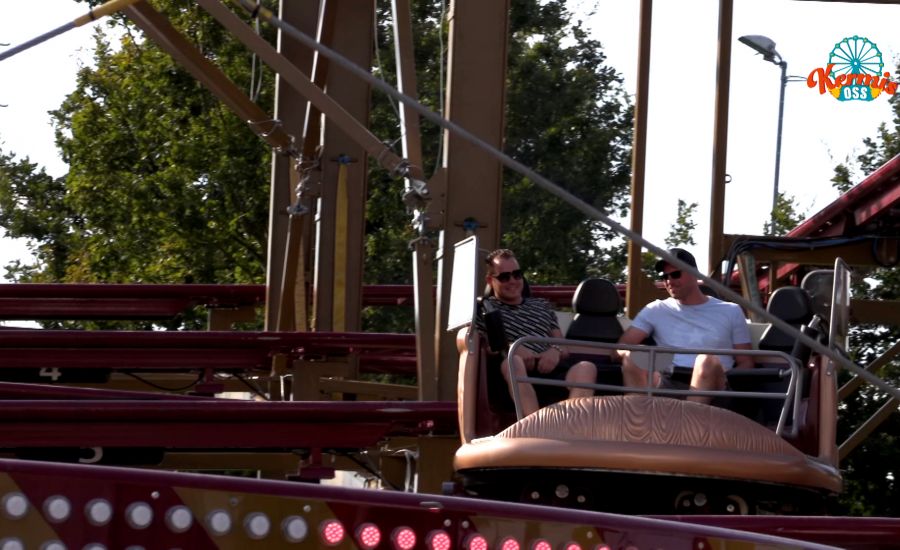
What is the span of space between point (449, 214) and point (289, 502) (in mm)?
8460

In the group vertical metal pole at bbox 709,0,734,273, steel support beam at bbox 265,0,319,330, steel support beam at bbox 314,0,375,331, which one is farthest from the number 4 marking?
vertical metal pole at bbox 709,0,734,273

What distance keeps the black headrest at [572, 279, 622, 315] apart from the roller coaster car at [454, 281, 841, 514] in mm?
1179

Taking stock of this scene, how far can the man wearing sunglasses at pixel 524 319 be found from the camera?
10227 millimetres

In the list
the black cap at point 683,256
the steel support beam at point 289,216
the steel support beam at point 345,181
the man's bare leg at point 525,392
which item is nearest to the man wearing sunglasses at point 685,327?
the black cap at point 683,256

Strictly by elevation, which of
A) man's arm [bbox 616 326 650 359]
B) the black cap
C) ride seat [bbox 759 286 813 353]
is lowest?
man's arm [bbox 616 326 650 359]

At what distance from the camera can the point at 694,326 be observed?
34.2 ft

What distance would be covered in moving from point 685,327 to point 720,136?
7.68 feet

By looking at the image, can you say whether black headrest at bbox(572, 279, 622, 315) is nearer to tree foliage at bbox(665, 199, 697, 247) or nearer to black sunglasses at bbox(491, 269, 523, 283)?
black sunglasses at bbox(491, 269, 523, 283)

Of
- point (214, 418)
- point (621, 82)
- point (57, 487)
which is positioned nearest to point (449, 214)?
point (214, 418)

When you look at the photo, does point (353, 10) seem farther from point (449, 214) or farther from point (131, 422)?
point (131, 422)

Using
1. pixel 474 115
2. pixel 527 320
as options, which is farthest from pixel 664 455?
pixel 474 115

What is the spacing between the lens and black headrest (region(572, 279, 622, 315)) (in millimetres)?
10688

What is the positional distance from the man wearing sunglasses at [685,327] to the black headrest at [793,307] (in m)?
0.26

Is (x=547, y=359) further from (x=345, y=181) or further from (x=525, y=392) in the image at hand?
(x=345, y=181)
